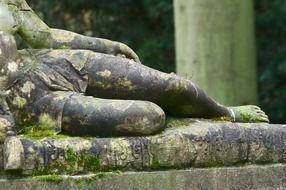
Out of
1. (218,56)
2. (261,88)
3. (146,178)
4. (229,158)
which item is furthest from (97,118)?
(261,88)

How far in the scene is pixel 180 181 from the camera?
14.6 feet

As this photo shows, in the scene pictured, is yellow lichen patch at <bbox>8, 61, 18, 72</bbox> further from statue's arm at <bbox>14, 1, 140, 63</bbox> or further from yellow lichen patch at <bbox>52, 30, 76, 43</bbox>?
yellow lichen patch at <bbox>52, 30, 76, 43</bbox>

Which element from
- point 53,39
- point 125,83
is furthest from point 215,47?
point 125,83

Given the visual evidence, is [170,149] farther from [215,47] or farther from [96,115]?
[215,47]

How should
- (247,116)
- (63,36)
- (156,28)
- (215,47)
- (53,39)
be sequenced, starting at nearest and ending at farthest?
1. (53,39)
2. (63,36)
3. (247,116)
4. (215,47)
5. (156,28)

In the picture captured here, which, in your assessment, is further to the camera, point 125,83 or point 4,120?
point 125,83

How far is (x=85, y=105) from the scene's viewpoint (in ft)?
14.3

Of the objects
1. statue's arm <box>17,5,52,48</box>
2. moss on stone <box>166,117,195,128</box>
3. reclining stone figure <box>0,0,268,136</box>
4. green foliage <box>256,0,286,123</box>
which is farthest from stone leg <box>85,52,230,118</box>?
green foliage <box>256,0,286,123</box>

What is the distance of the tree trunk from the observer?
27.2ft

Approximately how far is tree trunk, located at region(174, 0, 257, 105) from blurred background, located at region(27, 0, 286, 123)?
220cm

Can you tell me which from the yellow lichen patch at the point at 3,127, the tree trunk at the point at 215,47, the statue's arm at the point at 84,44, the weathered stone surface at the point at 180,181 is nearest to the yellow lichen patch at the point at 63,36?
the statue's arm at the point at 84,44

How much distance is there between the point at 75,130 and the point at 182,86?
0.66 m

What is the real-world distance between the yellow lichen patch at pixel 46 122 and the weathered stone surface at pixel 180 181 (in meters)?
0.30

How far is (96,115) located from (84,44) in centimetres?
79
